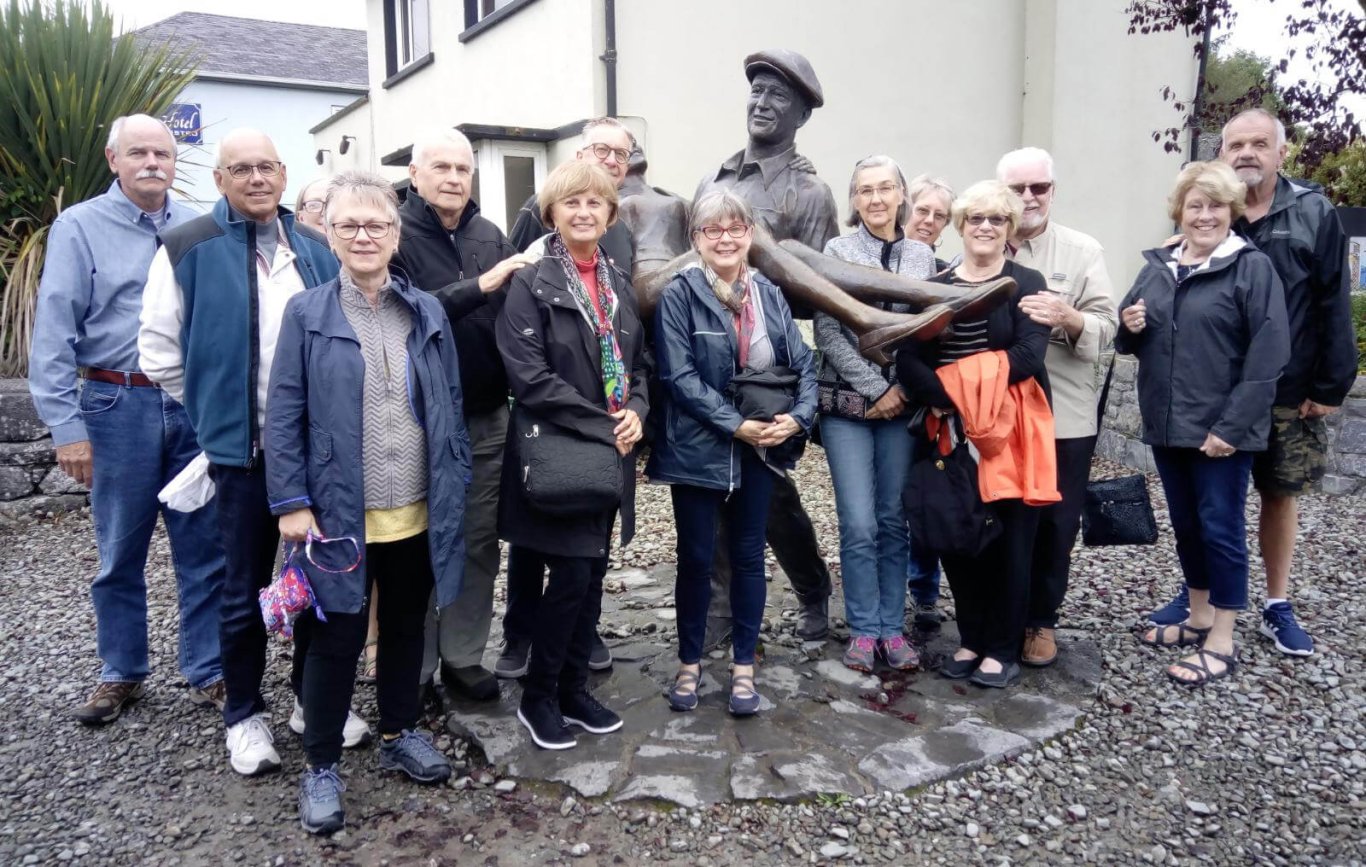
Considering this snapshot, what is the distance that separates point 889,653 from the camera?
3.65m

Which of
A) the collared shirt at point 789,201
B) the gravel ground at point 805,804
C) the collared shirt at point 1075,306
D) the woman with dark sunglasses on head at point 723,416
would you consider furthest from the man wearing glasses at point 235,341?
the collared shirt at point 1075,306

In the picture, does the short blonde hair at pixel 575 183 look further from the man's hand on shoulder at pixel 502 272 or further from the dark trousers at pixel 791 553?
the dark trousers at pixel 791 553

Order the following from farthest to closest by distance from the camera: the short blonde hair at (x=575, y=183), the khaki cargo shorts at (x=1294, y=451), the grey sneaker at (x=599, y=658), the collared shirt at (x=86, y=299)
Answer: the khaki cargo shorts at (x=1294, y=451)
the grey sneaker at (x=599, y=658)
the collared shirt at (x=86, y=299)
the short blonde hair at (x=575, y=183)

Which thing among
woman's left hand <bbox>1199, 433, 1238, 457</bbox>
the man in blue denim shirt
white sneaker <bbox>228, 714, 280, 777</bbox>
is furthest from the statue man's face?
white sneaker <bbox>228, 714, 280, 777</bbox>

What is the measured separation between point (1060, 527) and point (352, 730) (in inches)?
101

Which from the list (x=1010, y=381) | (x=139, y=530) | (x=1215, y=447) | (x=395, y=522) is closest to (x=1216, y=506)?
(x=1215, y=447)

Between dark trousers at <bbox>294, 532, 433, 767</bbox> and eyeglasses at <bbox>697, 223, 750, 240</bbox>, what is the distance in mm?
1290

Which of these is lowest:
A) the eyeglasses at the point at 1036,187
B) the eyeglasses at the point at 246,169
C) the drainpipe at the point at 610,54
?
the eyeglasses at the point at 246,169

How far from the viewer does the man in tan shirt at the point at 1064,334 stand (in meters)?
3.55

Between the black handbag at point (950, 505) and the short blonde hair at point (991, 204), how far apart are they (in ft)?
2.27

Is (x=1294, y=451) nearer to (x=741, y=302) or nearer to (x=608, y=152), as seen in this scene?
(x=741, y=302)

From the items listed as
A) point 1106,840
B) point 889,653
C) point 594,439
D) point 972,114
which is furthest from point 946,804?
point 972,114

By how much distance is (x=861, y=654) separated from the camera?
11.9 feet

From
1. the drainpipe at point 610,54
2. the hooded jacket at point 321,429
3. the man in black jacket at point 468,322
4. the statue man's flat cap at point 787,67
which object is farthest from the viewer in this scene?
the drainpipe at point 610,54
